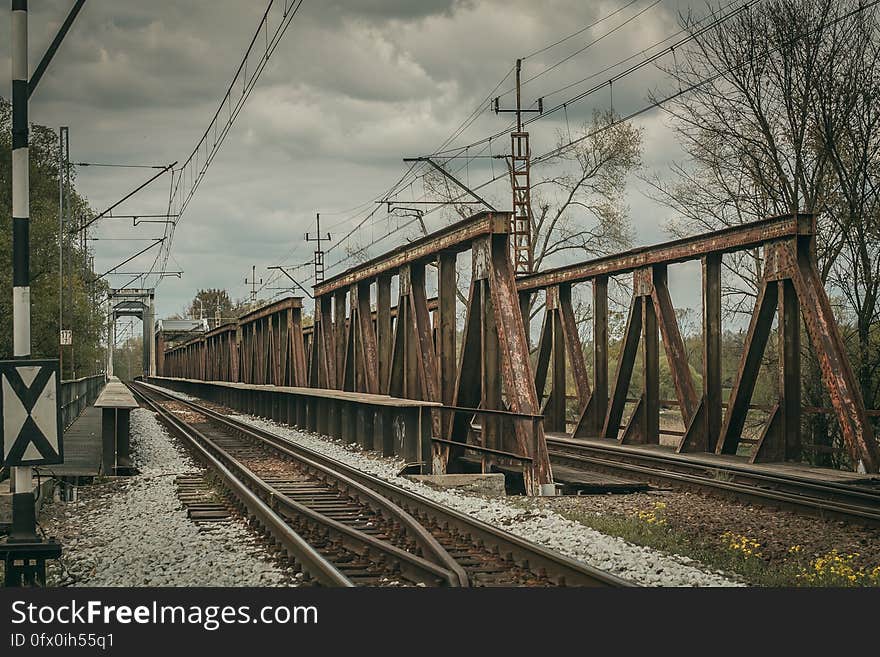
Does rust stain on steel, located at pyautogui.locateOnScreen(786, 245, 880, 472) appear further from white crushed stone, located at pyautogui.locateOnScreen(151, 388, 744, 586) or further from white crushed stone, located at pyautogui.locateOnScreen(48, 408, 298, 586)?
white crushed stone, located at pyautogui.locateOnScreen(48, 408, 298, 586)

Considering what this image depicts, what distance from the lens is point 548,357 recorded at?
2353cm

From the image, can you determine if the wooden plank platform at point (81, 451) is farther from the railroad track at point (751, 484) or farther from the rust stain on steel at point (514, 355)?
the railroad track at point (751, 484)

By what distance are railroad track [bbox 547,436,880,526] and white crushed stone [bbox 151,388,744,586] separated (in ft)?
8.40

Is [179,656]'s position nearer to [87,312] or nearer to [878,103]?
[878,103]

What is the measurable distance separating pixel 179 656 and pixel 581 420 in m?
17.1

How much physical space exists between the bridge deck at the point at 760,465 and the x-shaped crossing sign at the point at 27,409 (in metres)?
9.58

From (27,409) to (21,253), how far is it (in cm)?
124

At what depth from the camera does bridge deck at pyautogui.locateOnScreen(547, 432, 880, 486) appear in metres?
13.5

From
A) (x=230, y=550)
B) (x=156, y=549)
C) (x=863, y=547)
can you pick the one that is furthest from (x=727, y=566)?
(x=156, y=549)

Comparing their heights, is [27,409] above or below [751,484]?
above

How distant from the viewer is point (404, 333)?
1947 centimetres

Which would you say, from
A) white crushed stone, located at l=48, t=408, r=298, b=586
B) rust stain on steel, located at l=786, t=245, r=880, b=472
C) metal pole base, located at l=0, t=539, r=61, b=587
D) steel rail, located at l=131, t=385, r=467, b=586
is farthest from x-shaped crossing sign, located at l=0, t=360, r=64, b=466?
rust stain on steel, located at l=786, t=245, r=880, b=472

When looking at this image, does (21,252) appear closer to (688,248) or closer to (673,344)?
(688,248)

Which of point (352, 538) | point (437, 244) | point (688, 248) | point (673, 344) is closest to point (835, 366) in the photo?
point (688, 248)
